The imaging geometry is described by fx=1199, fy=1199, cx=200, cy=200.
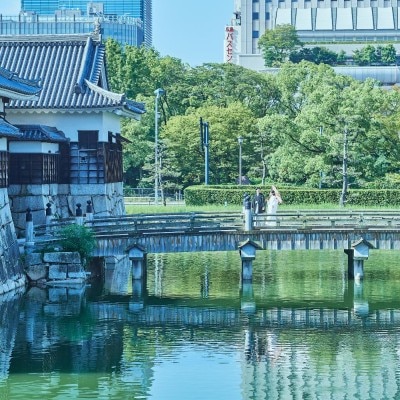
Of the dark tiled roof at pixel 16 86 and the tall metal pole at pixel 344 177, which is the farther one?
the tall metal pole at pixel 344 177

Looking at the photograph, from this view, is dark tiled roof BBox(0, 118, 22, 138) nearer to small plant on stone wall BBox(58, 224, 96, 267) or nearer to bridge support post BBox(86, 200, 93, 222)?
small plant on stone wall BBox(58, 224, 96, 267)

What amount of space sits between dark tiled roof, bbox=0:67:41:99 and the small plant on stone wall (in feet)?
16.1

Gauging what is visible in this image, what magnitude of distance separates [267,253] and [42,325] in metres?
21.7

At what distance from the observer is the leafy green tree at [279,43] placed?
468 feet

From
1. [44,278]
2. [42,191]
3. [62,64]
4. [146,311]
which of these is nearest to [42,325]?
[146,311]

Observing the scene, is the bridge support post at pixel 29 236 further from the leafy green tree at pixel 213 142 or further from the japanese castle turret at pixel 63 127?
the leafy green tree at pixel 213 142

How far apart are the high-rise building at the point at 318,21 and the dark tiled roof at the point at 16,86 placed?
119140 millimetres

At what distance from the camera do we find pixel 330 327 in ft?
107

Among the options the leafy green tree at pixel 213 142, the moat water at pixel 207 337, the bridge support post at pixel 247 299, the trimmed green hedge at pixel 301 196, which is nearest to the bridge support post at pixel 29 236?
the moat water at pixel 207 337

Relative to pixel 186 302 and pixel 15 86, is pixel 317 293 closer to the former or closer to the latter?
pixel 186 302

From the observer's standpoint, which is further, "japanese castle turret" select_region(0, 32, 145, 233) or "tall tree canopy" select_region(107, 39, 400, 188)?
"tall tree canopy" select_region(107, 39, 400, 188)

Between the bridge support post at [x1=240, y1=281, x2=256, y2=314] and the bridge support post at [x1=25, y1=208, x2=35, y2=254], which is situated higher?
the bridge support post at [x1=25, y1=208, x2=35, y2=254]

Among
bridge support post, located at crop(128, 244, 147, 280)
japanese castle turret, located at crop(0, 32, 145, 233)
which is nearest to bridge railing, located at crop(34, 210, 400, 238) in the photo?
bridge support post, located at crop(128, 244, 147, 280)

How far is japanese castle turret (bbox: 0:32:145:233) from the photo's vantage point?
45.0 metres
